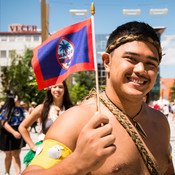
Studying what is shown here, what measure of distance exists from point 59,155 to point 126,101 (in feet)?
2.21

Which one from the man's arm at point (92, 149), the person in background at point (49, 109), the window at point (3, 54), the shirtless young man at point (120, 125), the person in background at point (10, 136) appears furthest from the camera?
the window at point (3, 54)

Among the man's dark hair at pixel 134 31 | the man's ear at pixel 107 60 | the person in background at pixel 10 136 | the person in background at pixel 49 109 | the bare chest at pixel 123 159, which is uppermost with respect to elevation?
the man's dark hair at pixel 134 31

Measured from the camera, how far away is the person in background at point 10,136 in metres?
5.36

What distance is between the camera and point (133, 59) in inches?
64.9

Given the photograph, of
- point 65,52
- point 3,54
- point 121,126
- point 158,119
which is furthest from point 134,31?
point 3,54

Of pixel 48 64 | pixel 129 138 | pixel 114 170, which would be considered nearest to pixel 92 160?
pixel 114 170

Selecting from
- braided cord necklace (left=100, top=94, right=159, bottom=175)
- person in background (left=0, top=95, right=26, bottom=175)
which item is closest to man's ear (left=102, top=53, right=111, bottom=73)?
braided cord necklace (left=100, top=94, right=159, bottom=175)

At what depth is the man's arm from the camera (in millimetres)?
1166

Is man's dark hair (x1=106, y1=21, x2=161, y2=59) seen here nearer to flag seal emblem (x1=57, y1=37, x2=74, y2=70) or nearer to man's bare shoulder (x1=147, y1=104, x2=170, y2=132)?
flag seal emblem (x1=57, y1=37, x2=74, y2=70)

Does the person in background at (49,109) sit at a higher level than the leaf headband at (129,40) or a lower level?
lower

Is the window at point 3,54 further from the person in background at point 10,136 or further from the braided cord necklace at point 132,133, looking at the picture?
the braided cord necklace at point 132,133

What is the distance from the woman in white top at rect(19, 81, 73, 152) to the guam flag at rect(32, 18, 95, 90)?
2033 millimetres

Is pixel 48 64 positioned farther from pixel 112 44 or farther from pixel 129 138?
pixel 129 138

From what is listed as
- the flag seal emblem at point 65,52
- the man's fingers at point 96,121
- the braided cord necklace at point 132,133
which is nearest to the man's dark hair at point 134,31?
the flag seal emblem at point 65,52
